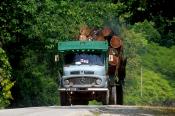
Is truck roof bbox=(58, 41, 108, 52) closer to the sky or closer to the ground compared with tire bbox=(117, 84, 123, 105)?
closer to the sky

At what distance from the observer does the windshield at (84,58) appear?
30.2 meters

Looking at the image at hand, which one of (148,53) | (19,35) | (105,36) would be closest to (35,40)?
(19,35)

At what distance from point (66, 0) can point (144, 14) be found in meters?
19.5

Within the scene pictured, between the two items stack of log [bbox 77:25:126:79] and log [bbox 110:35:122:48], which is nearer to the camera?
stack of log [bbox 77:25:126:79]

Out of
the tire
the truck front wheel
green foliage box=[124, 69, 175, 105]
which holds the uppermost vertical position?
the truck front wheel

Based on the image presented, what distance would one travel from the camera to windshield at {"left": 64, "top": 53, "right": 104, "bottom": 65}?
99.2 ft

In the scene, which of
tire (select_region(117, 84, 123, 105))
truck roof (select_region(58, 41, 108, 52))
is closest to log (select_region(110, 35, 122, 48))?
truck roof (select_region(58, 41, 108, 52))

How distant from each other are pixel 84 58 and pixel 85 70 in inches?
30.9

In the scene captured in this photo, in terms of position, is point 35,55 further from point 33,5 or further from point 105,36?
point 105,36

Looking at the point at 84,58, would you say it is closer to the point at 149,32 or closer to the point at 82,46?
the point at 82,46

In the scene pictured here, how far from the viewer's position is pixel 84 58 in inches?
1193

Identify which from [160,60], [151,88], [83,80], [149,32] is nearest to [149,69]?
[160,60]

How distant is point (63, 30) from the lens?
42406 mm

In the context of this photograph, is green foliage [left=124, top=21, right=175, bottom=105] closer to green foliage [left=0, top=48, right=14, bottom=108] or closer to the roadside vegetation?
the roadside vegetation
